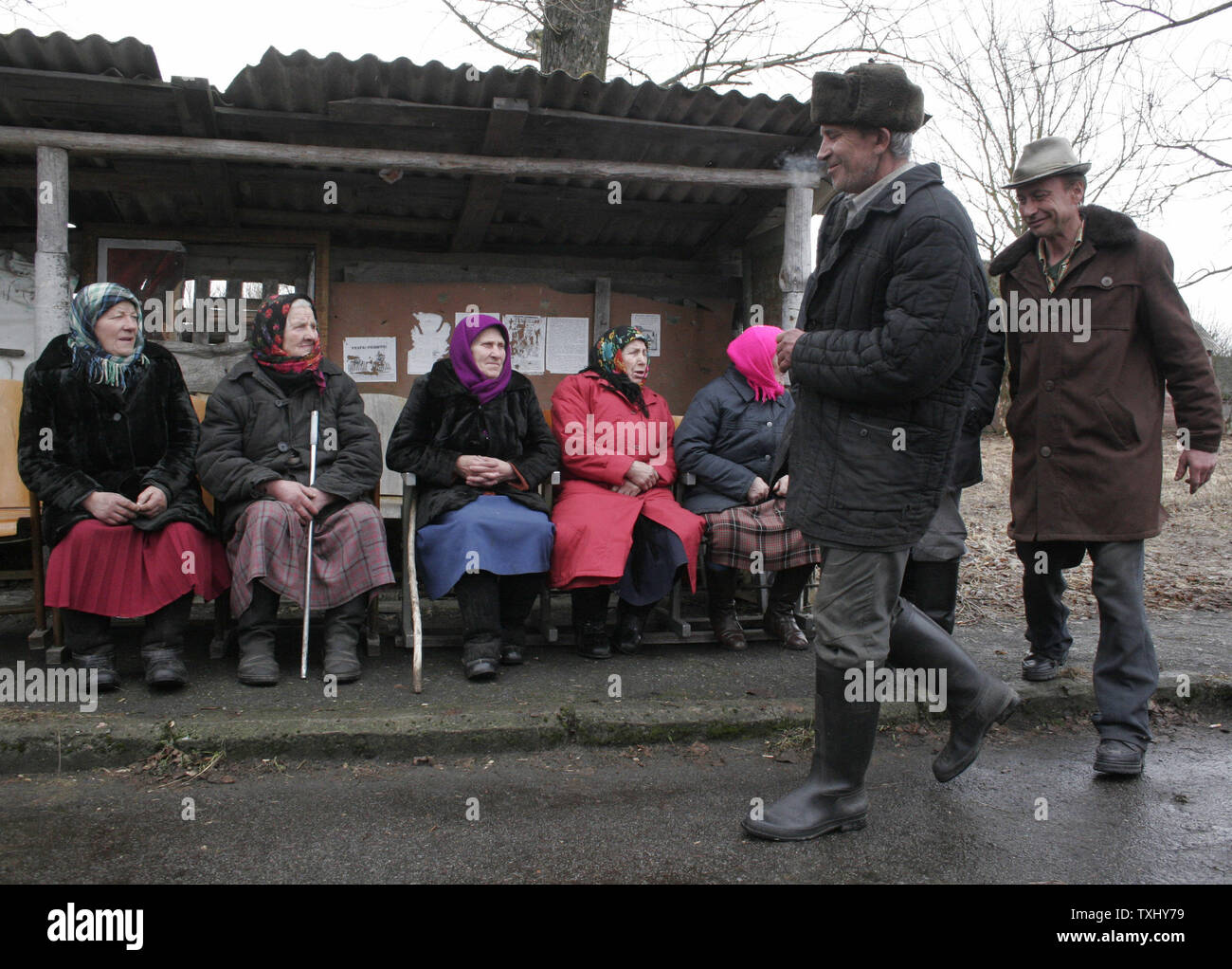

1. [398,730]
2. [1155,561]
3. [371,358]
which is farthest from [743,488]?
[1155,561]

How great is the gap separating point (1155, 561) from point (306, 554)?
22.5 ft

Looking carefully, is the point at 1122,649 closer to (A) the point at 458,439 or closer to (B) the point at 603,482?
(B) the point at 603,482

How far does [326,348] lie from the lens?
6.89m

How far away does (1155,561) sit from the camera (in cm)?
801

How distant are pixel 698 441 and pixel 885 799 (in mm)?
2245

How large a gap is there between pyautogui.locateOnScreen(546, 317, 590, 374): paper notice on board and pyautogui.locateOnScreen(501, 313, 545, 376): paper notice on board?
0.07 meters

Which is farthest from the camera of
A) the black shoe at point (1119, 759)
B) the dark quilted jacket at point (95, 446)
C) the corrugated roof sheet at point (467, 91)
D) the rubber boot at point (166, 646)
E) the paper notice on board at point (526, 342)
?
the paper notice on board at point (526, 342)

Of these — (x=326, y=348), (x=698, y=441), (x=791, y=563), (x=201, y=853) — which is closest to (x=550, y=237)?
(x=326, y=348)

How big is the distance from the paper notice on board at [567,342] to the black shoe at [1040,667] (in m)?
3.91

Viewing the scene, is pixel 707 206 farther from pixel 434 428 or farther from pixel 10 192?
pixel 10 192

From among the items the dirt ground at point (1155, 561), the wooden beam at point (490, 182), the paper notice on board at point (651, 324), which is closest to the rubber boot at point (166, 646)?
the wooden beam at point (490, 182)

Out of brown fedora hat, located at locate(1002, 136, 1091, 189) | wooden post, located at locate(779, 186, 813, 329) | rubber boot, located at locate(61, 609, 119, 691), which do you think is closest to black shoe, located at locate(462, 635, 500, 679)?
rubber boot, located at locate(61, 609, 119, 691)

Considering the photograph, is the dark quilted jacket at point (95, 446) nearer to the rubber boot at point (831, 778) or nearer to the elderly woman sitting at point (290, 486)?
the elderly woman sitting at point (290, 486)

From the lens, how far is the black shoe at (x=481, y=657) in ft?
13.9
